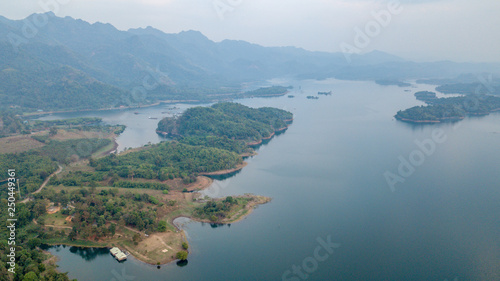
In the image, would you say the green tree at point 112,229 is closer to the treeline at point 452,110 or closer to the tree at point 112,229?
the tree at point 112,229

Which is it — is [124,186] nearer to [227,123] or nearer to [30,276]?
[30,276]

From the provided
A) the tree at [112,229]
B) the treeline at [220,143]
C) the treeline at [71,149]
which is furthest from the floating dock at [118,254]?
the treeline at [220,143]

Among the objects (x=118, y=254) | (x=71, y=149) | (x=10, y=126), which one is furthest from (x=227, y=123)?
(x=10, y=126)

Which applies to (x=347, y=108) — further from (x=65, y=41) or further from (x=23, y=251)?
(x=65, y=41)

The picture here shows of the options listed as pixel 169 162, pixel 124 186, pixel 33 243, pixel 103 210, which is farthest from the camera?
pixel 169 162

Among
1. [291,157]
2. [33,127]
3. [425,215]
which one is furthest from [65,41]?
[425,215]

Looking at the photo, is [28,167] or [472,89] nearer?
[28,167]

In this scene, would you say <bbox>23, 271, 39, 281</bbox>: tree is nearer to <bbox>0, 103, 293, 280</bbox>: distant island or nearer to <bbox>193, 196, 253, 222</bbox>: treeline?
<bbox>0, 103, 293, 280</bbox>: distant island
